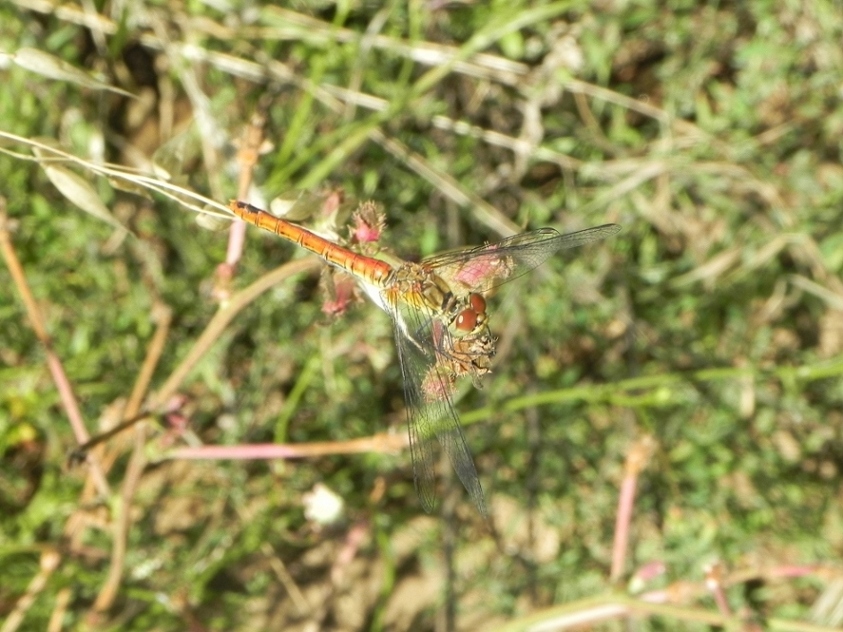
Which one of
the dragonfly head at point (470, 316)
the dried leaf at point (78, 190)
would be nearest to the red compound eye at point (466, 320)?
the dragonfly head at point (470, 316)

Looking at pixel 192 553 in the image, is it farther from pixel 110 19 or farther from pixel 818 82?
pixel 818 82

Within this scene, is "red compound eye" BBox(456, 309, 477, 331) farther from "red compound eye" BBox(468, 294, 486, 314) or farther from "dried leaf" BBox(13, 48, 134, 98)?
"dried leaf" BBox(13, 48, 134, 98)

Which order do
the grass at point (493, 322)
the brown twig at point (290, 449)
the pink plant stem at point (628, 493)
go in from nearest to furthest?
the brown twig at point (290, 449) < the pink plant stem at point (628, 493) < the grass at point (493, 322)

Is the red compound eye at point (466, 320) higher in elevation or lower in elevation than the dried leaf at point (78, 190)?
lower

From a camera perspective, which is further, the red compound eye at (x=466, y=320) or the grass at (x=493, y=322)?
the grass at (x=493, y=322)

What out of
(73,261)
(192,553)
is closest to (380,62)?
(73,261)

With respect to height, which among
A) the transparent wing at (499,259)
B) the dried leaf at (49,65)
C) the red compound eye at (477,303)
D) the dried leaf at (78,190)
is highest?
the dried leaf at (49,65)

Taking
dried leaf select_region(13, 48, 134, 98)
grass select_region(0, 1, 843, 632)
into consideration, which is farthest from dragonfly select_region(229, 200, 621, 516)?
grass select_region(0, 1, 843, 632)

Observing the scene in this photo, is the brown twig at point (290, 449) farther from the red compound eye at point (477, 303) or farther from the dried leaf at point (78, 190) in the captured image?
the dried leaf at point (78, 190)
